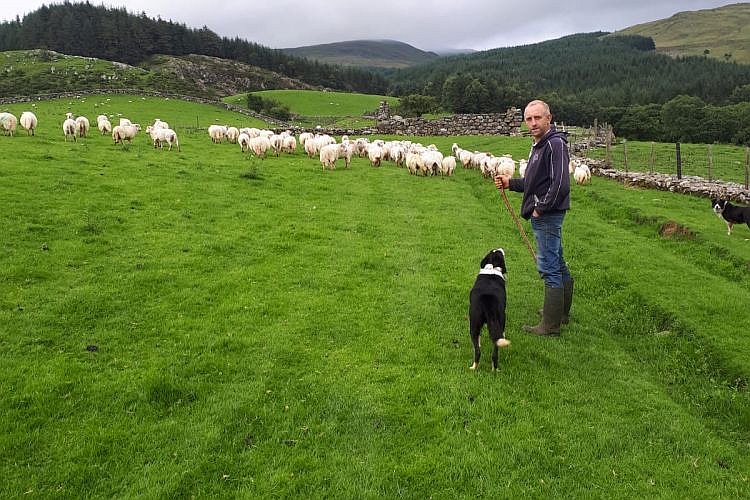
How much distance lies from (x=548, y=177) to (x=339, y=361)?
463 cm

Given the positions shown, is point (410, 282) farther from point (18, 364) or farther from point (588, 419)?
point (18, 364)

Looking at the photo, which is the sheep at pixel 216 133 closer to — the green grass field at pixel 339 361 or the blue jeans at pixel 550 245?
the green grass field at pixel 339 361

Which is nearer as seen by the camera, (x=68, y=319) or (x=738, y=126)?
(x=68, y=319)

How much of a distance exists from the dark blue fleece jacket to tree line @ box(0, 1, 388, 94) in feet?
445

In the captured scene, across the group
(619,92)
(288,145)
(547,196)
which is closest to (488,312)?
(547,196)

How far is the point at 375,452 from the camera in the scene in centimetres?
589

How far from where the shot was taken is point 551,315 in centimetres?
887

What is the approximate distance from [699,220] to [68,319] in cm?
1898

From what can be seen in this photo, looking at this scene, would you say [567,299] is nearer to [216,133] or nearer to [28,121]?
[28,121]

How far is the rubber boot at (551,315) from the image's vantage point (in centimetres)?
868

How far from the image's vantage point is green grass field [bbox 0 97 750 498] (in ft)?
18.3

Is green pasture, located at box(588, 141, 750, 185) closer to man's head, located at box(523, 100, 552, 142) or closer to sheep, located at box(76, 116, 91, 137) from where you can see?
man's head, located at box(523, 100, 552, 142)

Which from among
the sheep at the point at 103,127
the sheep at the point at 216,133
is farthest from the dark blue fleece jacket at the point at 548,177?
the sheep at the point at 103,127

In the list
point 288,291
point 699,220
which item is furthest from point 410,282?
point 699,220
